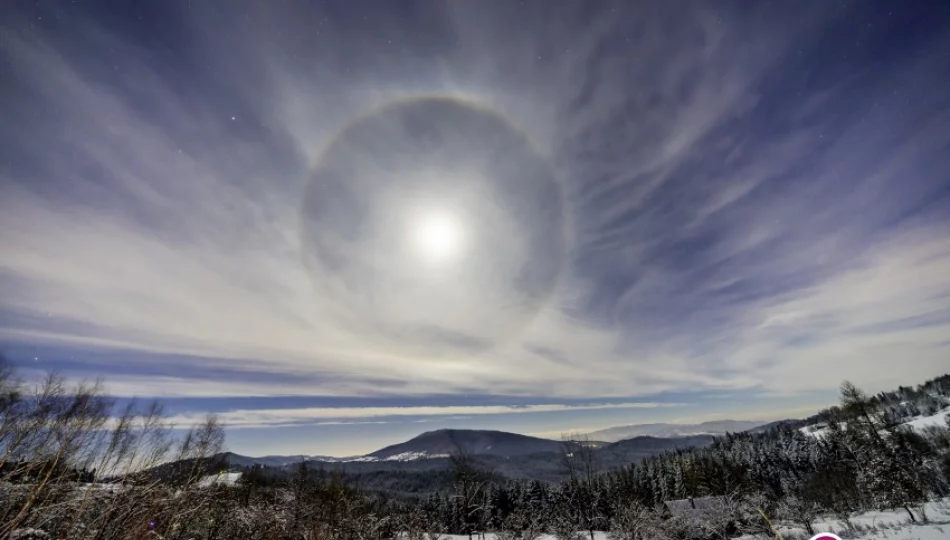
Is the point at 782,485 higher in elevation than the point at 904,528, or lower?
lower

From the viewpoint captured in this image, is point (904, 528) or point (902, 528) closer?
point (904, 528)

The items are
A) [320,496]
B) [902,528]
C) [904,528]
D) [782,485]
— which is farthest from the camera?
[782,485]

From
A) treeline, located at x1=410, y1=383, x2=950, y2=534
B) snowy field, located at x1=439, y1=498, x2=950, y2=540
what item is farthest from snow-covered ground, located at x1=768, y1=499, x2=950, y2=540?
treeline, located at x1=410, y1=383, x2=950, y2=534

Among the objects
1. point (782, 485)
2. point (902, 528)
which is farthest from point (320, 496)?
point (782, 485)

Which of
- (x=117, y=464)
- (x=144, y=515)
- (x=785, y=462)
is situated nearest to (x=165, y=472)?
(x=117, y=464)

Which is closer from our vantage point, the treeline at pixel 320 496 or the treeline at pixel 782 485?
the treeline at pixel 320 496

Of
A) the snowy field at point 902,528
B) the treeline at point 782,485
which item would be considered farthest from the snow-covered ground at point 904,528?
the treeline at point 782,485

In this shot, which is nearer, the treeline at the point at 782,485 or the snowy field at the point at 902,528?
the snowy field at the point at 902,528

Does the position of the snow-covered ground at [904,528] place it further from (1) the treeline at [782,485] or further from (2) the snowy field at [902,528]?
(1) the treeline at [782,485]

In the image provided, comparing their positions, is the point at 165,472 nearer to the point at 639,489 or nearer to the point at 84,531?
the point at 84,531

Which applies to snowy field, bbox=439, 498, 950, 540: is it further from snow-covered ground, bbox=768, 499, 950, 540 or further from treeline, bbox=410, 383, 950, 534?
treeline, bbox=410, 383, 950, 534

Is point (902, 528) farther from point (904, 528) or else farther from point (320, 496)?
point (320, 496)

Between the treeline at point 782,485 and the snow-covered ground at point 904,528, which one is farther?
the treeline at point 782,485
